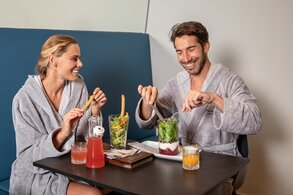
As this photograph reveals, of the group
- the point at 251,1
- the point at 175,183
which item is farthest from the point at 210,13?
the point at 175,183

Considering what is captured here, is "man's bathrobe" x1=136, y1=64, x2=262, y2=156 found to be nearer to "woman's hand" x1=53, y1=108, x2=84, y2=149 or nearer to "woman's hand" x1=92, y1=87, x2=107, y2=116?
Answer: "woman's hand" x1=92, y1=87, x2=107, y2=116

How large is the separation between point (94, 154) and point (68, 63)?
0.56 meters

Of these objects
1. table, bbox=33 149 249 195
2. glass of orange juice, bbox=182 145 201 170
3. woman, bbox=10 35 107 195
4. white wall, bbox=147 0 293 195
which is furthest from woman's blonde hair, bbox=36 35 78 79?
white wall, bbox=147 0 293 195

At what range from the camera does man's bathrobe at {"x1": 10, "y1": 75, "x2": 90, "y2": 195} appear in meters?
1.53

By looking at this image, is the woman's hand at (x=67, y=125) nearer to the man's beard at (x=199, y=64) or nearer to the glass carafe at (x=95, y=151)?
the glass carafe at (x=95, y=151)

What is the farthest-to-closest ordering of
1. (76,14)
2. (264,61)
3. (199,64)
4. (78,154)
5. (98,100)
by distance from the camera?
(76,14) < (264,61) < (199,64) < (98,100) < (78,154)

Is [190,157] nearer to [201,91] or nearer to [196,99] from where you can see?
[196,99]

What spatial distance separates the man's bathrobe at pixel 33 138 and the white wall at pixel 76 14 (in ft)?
2.48

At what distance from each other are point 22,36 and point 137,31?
113cm

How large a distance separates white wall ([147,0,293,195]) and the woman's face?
1.11 m

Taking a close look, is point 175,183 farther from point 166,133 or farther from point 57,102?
point 57,102

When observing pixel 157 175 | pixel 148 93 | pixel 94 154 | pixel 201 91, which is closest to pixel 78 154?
pixel 94 154

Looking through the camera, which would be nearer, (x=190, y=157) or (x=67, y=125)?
(x=190, y=157)

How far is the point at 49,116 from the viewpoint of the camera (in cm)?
164
